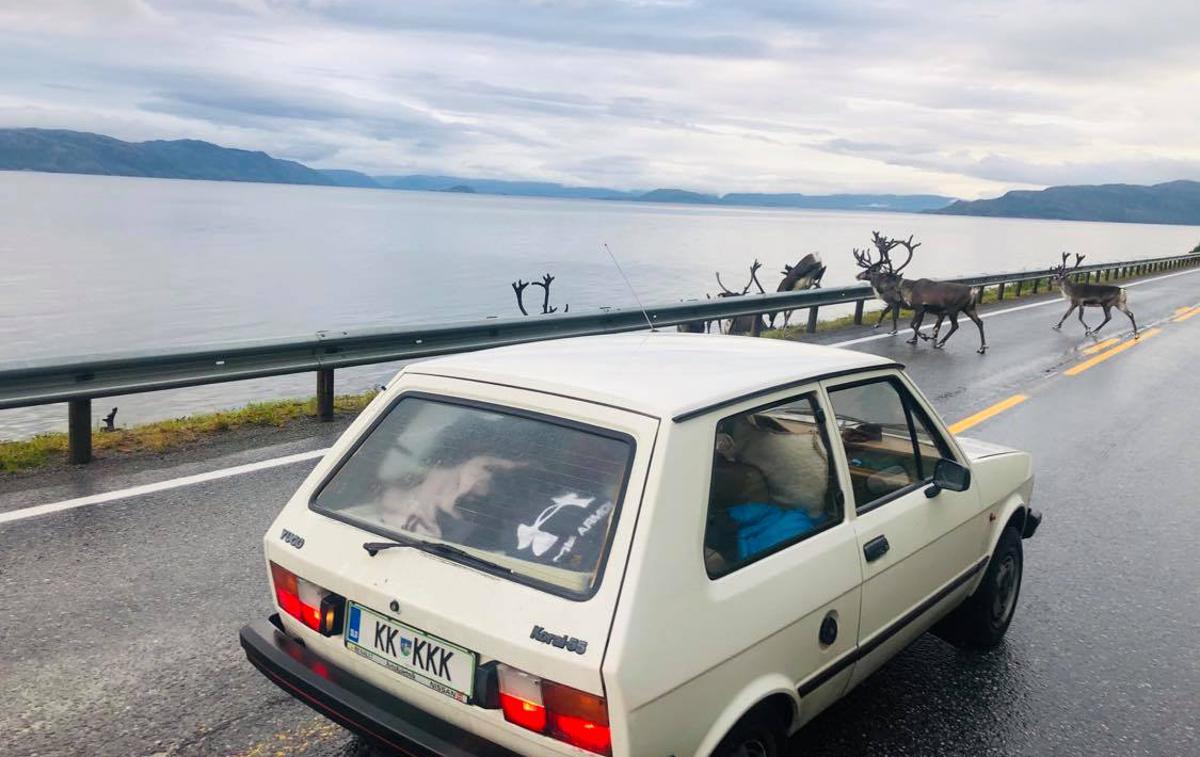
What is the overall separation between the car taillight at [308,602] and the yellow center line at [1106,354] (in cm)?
1247

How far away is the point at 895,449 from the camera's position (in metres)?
3.86

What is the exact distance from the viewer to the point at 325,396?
27.8 feet

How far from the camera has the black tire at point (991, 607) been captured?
444cm

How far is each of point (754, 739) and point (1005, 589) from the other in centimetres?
241

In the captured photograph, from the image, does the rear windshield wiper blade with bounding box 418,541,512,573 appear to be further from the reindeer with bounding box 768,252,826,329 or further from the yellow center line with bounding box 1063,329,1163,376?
the reindeer with bounding box 768,252,826,329

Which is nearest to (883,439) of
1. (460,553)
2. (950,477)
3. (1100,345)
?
(950,477)

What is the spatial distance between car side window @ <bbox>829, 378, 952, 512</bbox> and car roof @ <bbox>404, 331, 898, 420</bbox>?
127 mm

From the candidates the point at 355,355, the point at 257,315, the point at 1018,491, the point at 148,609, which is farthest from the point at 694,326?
the point at 257,315

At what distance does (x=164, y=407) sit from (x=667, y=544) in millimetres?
17223

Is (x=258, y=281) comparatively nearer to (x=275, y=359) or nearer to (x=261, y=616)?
(x=275, y=359)

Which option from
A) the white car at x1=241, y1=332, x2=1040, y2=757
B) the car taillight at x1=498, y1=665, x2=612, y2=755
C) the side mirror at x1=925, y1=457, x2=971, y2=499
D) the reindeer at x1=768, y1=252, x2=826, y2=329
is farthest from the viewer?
the reindeer at x1=768, y1=252, x2=826, y2=329

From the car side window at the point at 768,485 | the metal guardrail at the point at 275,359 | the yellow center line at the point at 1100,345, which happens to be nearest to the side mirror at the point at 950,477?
the car side window at the point at 768,485

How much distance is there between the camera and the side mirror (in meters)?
3.68

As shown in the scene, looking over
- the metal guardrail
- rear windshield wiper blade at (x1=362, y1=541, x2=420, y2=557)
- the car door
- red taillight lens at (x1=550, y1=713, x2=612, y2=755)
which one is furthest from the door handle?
the metal guardrail
